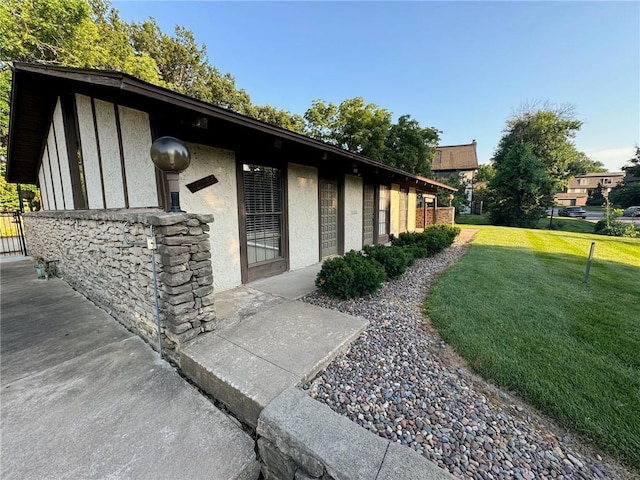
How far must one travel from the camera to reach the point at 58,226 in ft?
18.4

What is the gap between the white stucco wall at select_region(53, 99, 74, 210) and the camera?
5.35 m

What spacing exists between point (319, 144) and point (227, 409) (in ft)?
14.5

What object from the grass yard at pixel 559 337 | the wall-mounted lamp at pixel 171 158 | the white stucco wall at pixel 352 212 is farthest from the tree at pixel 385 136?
the wall-mounted lamp at pixel 171 158

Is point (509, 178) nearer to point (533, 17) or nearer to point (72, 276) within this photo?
point (533, 17)

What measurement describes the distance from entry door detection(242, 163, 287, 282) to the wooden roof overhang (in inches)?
13.9

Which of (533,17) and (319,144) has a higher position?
(533,17)

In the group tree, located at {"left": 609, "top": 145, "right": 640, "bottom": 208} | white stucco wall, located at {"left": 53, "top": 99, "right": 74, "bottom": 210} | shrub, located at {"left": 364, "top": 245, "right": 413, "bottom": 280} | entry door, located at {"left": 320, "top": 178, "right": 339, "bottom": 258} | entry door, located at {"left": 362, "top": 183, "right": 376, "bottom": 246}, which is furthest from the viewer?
tree, located at {"left": 609, "top": 145, "right": 640, "bottom": 208}

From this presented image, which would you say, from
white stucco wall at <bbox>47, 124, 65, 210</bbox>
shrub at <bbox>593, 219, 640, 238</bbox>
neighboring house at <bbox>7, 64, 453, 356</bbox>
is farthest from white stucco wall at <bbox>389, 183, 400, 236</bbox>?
shrub at <bbox>593, 219, 640, 238</bbox>

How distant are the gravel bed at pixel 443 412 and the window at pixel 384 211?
6.77 m

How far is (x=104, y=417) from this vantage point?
6.82 ft

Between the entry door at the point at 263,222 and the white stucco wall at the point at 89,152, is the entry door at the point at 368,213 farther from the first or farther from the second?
the white stucco wall at the point at 89,152

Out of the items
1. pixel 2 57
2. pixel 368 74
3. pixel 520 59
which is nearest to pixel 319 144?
pixel 520 59

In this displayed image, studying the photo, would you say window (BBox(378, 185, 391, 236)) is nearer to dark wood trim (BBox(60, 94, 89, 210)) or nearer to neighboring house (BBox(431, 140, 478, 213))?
dark wood trim (BBox(60, 94, 89, 210))

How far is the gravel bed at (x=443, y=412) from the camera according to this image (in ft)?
5.43
